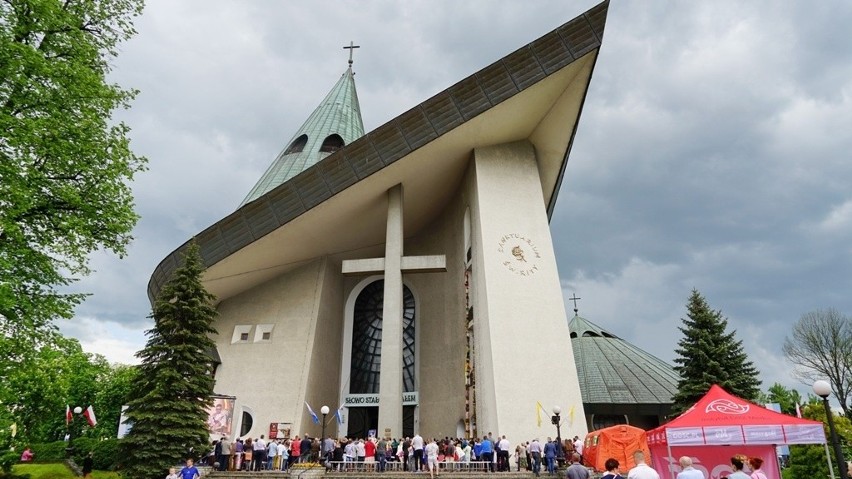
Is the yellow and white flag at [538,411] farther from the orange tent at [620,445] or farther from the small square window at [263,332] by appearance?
the small square window at [263,332]

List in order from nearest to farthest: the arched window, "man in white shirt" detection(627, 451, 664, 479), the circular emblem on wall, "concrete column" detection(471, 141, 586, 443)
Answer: "man in white shirt" detection(627, 451, 664, 479), "concrete column" detection(471, 141, 586, 443), the circular emblem on wall, the arched window

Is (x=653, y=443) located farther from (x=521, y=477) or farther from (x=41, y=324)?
(x=41, y=324)

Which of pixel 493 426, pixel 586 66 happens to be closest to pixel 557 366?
pixel 493 426

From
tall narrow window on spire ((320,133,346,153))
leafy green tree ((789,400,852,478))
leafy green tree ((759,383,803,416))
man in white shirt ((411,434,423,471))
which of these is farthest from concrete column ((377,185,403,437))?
leafy green tree ((759,383,803,416))

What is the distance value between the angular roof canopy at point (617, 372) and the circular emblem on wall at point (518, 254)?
7810 mm

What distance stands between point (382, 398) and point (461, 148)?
30.6ft

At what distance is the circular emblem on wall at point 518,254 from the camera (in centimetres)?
1792

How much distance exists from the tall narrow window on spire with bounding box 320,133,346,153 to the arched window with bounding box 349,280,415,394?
459 inches

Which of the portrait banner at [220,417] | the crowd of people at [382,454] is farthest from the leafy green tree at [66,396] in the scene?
the crowd of people at [382,454]

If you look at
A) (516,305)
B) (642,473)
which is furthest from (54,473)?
(642,473)

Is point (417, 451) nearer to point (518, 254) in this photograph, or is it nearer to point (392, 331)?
point (392, 331)

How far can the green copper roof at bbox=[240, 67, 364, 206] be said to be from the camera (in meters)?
30.3

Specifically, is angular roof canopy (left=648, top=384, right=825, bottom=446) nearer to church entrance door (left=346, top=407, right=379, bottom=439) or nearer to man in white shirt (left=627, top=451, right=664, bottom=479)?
man in white shirt (left=627, top=451, right=664, bottom=479)

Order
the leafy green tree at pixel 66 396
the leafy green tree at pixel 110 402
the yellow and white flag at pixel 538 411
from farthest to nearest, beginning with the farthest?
1. the leafy green tree at pixel 110 402
2. the leafy green tree at pixel 66 396
3. the yellow and white flag at pixel 538 411
